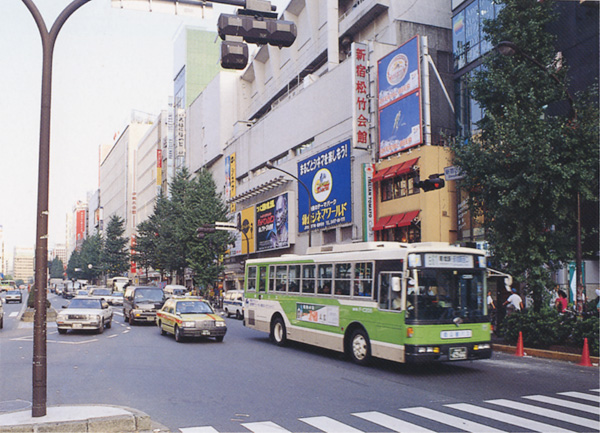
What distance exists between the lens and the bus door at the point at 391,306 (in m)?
13.1

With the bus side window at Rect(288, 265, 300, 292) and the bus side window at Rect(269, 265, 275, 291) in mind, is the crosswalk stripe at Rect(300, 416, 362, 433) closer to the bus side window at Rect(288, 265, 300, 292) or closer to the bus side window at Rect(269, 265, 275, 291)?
the bus side window at Rect(288, 265, 300, 292)

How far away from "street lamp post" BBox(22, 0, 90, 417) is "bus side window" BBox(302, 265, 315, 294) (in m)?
9.93

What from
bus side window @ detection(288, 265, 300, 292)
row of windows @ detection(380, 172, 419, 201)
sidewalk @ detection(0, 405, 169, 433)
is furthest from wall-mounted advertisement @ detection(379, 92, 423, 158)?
sidewalk @ detection(0, 405, 169, 433)

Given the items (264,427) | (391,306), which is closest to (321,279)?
(391,306)

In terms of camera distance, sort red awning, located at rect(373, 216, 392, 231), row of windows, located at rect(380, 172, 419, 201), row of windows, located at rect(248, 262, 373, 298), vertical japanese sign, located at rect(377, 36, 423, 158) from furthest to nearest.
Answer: red awning, located at rect(373, 216, 392, 231) → row of windows, located at rect(380, 172, 419, 201) → vertical japanese sign, located at rect(377, 36, 423, 158) → row of windows, located at rect(248, 262, 373, 298)

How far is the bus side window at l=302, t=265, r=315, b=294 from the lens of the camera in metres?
17.1

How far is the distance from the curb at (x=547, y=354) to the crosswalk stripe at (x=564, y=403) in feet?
17.0

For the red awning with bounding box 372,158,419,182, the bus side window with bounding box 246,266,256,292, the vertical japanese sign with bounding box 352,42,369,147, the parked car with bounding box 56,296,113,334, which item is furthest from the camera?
the vertical japanese sign with bounding box 352,42,369,147

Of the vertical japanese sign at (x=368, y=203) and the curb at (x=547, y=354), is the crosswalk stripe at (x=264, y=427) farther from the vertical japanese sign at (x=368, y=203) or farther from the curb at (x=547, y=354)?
the vertical japanese sign at (x=368, y=203)

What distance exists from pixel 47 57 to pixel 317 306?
1059 cm

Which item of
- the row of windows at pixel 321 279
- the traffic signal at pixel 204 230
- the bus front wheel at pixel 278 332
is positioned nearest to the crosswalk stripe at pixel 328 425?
the row of windows at pixel 321 279

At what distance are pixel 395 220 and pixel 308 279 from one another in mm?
16932

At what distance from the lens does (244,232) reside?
59.6 meters

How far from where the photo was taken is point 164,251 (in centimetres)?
6438
